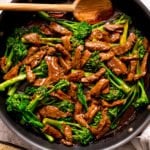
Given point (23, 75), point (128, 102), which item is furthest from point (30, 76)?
point (128, 102)

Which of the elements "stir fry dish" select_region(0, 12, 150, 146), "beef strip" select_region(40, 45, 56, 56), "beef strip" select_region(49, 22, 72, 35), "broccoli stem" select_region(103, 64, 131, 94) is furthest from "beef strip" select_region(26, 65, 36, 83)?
"broccoli stem" select_region(103, 64, 131, 94)

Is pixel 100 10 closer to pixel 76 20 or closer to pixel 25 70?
pixel 76 20

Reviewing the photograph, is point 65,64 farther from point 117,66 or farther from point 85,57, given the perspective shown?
point 117,66

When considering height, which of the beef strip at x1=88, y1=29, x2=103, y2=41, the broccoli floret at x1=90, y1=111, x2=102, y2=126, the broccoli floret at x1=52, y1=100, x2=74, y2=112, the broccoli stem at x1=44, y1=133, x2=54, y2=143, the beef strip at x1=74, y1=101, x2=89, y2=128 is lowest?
the broccoli stem at x1=44, y1=133, x2=54, y2=143

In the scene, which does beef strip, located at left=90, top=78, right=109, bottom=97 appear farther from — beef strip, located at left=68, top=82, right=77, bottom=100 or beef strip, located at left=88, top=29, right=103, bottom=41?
beef strip, located at left=88, top=29, right=103, bottom=41

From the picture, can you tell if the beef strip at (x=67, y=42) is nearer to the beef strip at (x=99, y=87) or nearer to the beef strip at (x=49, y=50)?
the beef strip at (x=49, y=50)

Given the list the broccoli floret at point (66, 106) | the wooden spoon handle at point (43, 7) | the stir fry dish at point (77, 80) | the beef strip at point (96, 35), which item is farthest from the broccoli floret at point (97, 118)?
the wooden spoon handle at point (43, 7)

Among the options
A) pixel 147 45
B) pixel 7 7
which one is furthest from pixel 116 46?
pixel 7 7
